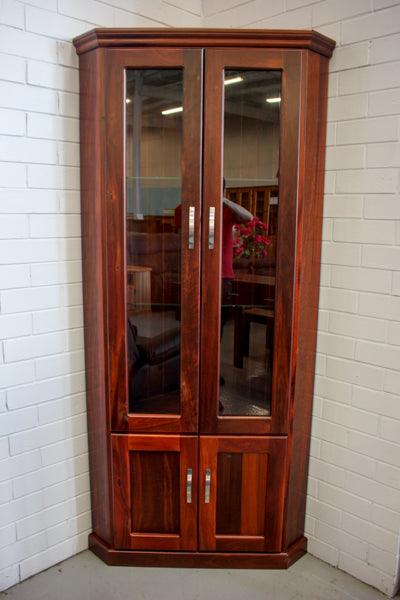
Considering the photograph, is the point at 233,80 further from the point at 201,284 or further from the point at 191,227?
the point at 201,284

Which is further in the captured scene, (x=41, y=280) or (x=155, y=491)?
(x=155, y=491)

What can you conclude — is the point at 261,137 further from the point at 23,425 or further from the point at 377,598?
the point at 377,598

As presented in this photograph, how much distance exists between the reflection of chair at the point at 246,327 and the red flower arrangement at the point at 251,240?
0.21 metres

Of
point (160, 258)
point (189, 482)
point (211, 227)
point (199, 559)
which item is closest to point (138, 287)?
point (160, 258)

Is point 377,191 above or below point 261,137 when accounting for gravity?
below

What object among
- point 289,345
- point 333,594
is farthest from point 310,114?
point 333,594

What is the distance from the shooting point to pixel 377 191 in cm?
183

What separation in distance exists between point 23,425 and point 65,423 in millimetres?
184

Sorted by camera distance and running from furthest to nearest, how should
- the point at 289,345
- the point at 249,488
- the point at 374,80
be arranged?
the point at 249,488 < the point at 289,345 < the point at 374,80

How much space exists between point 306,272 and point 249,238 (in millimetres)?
259

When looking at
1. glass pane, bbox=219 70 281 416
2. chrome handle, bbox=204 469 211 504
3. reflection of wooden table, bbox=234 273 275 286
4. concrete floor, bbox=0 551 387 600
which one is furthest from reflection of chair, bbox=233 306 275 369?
concrete floor, bbox=0 551 387 600

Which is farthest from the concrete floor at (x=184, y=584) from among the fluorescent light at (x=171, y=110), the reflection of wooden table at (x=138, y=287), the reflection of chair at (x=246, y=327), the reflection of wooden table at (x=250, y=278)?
the fluorescent light at (x=171, y=110)

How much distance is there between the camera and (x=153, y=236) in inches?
75.2

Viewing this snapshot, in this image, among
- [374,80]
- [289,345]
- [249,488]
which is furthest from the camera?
[249,488]
